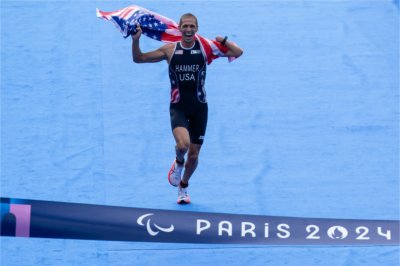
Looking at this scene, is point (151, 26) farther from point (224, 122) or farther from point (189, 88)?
point (224, 122)

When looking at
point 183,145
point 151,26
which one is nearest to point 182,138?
point 183,145

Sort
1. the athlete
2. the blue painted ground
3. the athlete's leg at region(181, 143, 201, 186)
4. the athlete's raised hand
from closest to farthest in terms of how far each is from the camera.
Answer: the athlete's raised hand < the athlete < the athlete's leg at region(181, 143, 201, 186) < the blue painted ground

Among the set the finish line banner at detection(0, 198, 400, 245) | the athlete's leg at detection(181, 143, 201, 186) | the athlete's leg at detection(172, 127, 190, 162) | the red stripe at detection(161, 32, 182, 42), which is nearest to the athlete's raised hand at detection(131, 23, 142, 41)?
the red stripe at detection(161, 32, 182, 42)

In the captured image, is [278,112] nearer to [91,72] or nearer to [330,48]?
[330,48]

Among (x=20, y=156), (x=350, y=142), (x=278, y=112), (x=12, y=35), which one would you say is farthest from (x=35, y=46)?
(x=350, y=142)

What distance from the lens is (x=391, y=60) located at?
11945 millimetres

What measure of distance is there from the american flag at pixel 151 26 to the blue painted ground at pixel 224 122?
5.30 feet

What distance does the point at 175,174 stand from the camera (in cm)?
922

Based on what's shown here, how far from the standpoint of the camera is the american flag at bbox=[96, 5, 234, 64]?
8570mm

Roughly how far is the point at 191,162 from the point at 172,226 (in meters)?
2.09

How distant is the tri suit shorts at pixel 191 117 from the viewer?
8734 mm

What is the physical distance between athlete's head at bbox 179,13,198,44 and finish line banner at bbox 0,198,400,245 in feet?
7.02

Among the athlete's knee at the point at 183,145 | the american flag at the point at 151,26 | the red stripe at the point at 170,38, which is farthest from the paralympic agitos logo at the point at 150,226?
the red stripe at the point at 170,38

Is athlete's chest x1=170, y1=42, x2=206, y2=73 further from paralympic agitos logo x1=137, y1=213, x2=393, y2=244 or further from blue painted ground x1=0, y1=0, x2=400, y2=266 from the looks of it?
paralympic agitos logo x1=137, y1=213, x2=393, y2=244
